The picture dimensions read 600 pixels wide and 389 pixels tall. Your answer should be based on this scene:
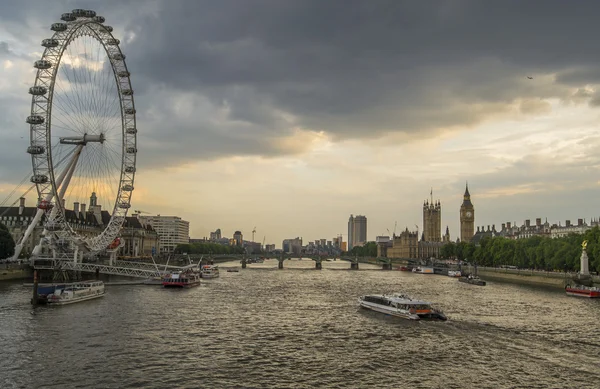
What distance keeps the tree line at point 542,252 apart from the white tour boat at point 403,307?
58.8 metres

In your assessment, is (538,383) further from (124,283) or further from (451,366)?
(124,283)

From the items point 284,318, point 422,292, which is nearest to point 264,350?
point 284,318

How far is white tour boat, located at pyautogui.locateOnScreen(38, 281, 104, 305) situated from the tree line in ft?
289

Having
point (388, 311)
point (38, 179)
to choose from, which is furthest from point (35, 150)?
point (388, 311)

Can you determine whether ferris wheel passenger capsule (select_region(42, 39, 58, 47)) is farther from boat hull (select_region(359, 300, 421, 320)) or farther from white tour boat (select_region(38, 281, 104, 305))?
boat hull (select_region(359, 300, 421, 320))

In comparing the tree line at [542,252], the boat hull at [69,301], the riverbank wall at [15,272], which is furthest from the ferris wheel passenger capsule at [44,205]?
the tree line at [542,252]

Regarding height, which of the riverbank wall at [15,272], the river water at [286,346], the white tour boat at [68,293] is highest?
the riverbank wall at [15,272]

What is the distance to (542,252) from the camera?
445 ft

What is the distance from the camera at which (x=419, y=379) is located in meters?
35.7

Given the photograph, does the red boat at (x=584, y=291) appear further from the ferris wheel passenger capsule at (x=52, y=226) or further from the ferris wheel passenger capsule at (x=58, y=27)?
the ferris wheel passenger capsule at (x=58, y=27)

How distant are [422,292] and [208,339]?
5825 centimetres

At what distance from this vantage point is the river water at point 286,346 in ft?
115

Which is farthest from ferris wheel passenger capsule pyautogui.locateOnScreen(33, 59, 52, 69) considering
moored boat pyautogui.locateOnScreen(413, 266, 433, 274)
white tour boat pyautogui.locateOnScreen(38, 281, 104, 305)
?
moored boat pyautogui.locateOnScreen(413, 266, 433, 274)

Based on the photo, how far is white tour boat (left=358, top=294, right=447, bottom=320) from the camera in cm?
6078
